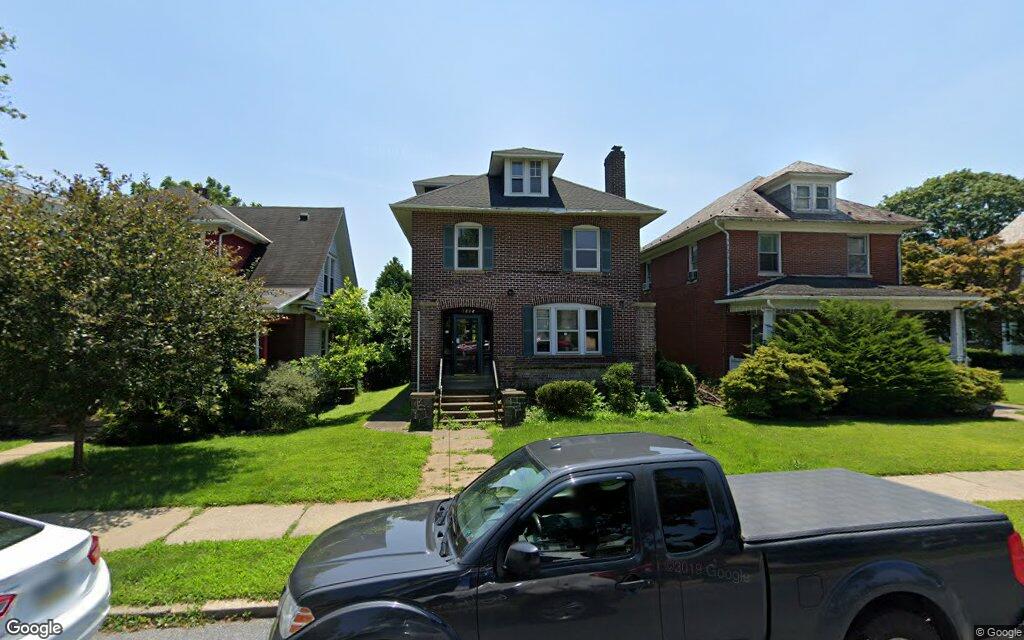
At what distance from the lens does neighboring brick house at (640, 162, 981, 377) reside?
56.7 ft

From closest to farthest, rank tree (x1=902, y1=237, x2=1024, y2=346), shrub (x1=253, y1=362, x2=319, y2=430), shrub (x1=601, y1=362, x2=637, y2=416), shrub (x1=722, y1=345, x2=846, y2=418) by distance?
shrub (x1=253, y1=362, x2=319, y2=430), shrub (x1=722, y1=345, x2=846, y2=418), shrub (x1=601, y1=362, x2=637, y2=416), tree (x1=902, y1=237, x2=1024, y2=346)

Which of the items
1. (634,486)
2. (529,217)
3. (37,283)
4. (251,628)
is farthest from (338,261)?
(634,486)

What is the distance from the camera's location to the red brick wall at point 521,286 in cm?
1537

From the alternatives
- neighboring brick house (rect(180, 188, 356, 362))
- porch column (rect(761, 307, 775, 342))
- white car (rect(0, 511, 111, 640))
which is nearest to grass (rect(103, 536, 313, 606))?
white car (rect(0, 511, 111, 640))

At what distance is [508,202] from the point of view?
1644 centimetres

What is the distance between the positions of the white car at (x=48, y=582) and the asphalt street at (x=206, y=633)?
52cm

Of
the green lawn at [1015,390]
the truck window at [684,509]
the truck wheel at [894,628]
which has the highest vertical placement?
the truck window at [684,509]

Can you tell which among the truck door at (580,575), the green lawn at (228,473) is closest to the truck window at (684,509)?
the truck door at (580,575)

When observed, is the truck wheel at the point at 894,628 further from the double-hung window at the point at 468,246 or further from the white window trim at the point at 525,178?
the white window trim at the point at 525,178

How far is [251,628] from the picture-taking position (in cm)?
398

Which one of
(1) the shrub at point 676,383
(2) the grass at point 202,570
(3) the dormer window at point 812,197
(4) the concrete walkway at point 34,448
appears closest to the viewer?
(2) the grass at point 202,570

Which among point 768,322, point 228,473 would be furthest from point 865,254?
point 228,473

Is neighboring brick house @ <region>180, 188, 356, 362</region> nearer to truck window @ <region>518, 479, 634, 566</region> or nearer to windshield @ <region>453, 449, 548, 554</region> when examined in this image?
windshield @ <region>453, 449, 548, 554</region>

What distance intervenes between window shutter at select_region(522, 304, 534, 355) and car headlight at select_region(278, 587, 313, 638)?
42.5ft
